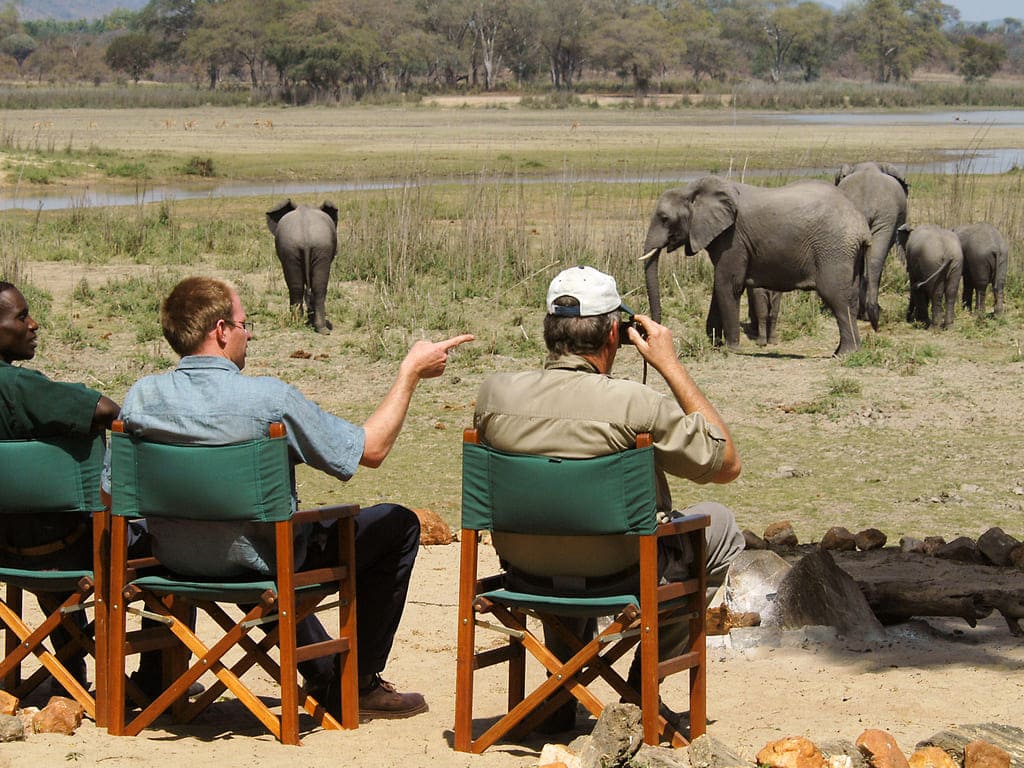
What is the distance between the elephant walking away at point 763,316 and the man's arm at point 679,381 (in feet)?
33.4

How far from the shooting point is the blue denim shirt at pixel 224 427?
4352 millimetres

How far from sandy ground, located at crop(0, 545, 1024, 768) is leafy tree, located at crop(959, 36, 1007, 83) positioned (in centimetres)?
10895

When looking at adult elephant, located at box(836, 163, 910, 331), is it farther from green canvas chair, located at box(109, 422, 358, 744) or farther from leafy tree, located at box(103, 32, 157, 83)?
leafy tree, located at box(103, 32, 157, 83)

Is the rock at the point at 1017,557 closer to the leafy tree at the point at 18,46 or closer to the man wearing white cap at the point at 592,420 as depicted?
the man wearing white cap at the point at 592,420

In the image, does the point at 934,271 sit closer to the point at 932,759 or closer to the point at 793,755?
the point at 932,759

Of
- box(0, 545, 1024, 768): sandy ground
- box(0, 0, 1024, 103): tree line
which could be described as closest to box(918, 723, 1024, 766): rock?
box(0, 545, 1024, 768): sandy ground

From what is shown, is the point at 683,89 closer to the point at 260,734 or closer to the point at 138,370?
the point at 138,370

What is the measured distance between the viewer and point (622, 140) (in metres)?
42.4

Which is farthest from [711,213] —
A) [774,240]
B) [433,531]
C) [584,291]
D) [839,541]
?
[584,291]

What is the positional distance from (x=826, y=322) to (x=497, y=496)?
38.3 feet

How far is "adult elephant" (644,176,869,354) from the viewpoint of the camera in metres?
13.8

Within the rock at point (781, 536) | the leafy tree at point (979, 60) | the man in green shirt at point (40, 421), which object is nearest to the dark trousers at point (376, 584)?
the man in green shirt at point (40, 421)

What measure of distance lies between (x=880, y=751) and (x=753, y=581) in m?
2.16

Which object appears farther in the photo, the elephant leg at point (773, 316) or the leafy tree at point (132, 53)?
the leafy tree at point (132, 53)
